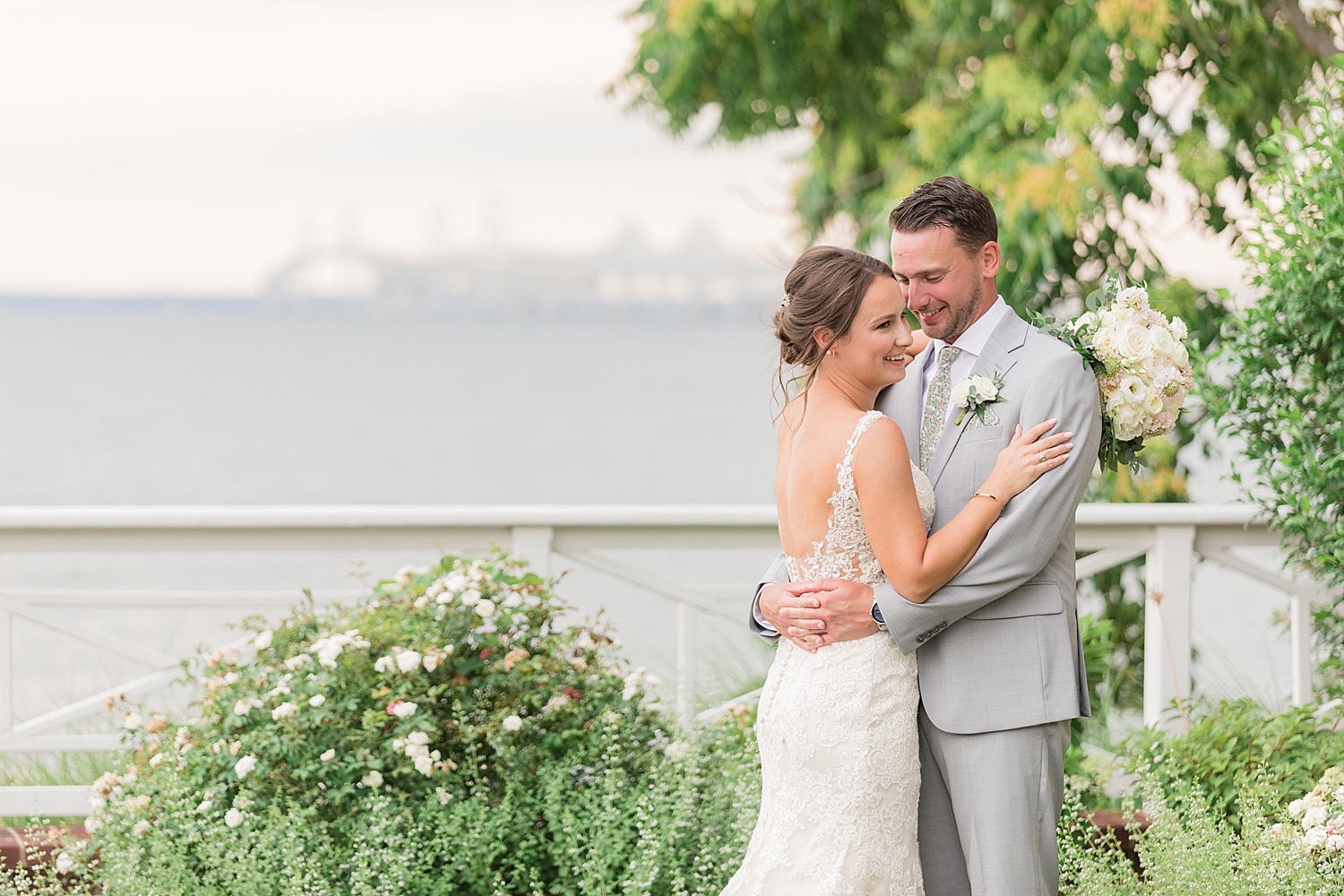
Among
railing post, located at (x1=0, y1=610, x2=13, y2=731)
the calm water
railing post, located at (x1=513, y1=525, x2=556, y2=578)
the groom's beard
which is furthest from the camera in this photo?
the calm water

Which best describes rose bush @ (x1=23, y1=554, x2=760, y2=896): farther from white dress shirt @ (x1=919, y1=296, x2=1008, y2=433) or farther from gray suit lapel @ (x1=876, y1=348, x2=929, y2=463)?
white dress shirt @ (x1=919, y1=296, x2=1008, y2=433)

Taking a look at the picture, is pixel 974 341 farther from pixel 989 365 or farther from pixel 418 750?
pixel 418 750

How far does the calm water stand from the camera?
15961 millimetres

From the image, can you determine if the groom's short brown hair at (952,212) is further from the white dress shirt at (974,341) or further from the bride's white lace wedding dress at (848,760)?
the bride's white lace wedding dress at (848,760)

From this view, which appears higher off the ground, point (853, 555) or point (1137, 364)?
point (1137, 364)

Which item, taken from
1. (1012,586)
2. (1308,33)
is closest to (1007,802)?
(1012,586)

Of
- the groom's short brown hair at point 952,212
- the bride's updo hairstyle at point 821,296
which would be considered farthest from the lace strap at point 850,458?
the groom's short brown hair at point 952,212

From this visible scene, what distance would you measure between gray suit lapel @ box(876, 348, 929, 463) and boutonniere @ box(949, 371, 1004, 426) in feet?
0.73

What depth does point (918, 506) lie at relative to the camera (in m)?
2.18

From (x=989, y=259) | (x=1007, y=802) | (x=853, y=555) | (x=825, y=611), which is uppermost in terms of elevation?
(x=989, y=259)

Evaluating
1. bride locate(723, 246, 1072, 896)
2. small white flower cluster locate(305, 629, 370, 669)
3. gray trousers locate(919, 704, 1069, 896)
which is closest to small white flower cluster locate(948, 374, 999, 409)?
bride locate(723, 246, 1072, 896)

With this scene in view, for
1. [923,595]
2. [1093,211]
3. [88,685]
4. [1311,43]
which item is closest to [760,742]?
[923,595]

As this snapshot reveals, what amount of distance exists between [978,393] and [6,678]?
3.23 meters

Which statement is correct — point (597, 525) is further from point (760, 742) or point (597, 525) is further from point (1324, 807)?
point (1324, 807)
